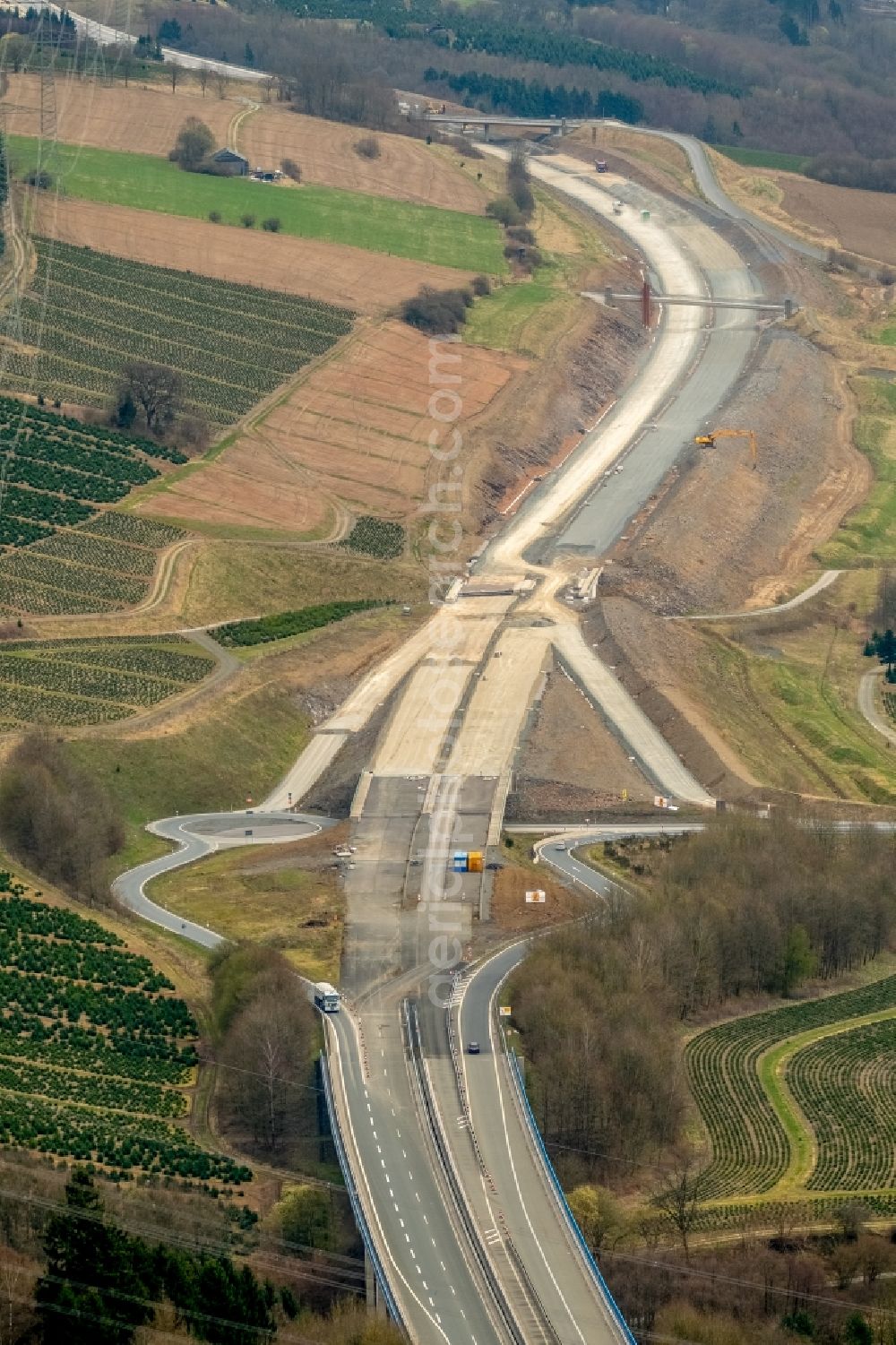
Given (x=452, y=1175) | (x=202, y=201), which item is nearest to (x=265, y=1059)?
(x=452, y=1175)

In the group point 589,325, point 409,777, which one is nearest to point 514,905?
point 409,777

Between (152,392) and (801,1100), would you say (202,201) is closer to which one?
(152,392)

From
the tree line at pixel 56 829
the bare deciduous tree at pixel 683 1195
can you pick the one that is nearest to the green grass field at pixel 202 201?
the tree line at pixel 56 829

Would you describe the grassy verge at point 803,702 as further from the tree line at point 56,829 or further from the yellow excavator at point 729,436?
the tree line at point 56,829

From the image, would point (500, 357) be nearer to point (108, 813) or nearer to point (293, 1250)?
point (108, 813)

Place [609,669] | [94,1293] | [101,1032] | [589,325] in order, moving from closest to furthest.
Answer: [94,1293]
[101,1032]
[609,669]
[589,325]
